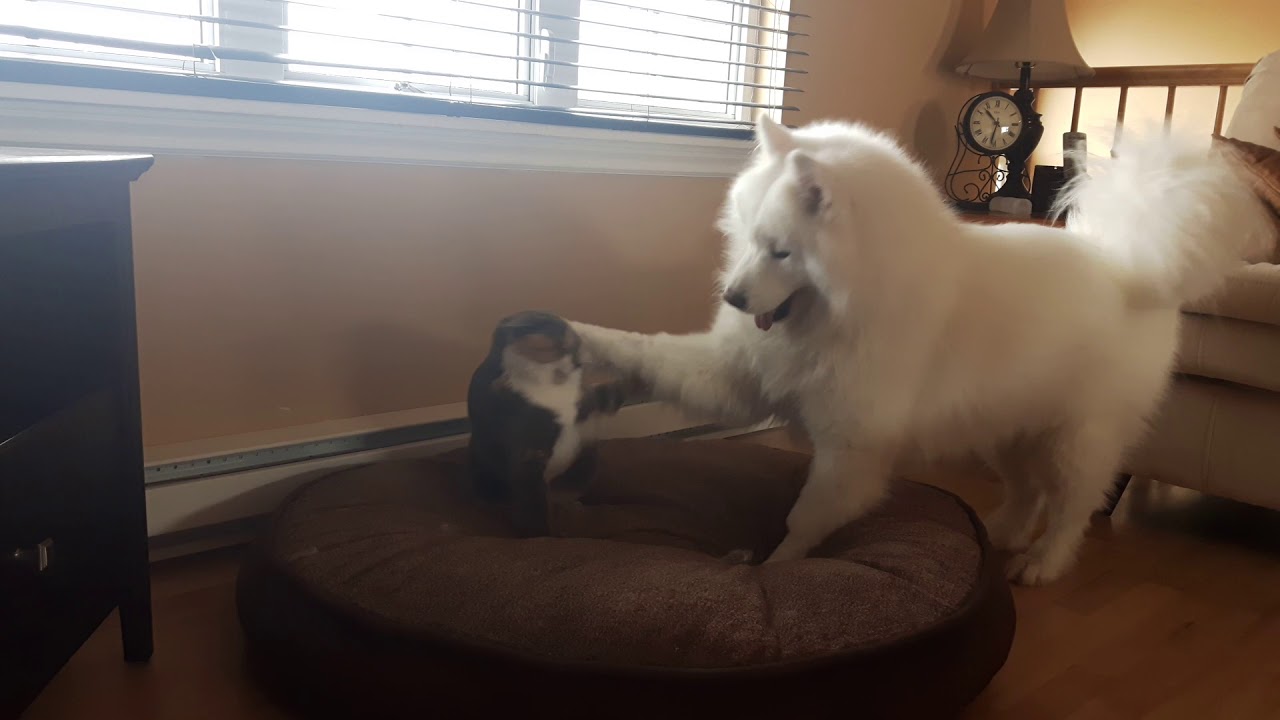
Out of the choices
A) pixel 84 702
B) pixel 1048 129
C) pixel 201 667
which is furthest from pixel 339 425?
pixel 1048 129

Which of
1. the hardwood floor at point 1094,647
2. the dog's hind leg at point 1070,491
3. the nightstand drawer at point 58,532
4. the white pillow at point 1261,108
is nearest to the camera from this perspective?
the nightstand drawer at point 58,532

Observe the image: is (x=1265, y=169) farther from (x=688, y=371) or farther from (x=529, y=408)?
(x=529, y=408)

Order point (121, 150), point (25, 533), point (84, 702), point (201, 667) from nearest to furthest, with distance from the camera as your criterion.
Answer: point (25, 533)
point (84, 702)
point (201, 667)
point (121, 150)

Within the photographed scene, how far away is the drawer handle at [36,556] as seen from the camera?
3.68ft

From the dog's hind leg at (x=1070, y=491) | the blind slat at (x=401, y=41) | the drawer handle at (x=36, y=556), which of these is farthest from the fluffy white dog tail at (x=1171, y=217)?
the drawer handle at (x=36, y=556)

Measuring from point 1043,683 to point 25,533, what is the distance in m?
1.53

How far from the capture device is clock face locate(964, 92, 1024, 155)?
10.5ft

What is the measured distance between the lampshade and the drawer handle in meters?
2.98

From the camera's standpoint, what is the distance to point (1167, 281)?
6.03ft

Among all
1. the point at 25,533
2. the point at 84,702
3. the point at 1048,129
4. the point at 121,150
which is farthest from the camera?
the point at 1048,129

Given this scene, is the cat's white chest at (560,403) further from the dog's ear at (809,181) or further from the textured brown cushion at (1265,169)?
the textured brown cushion at (1265,169)

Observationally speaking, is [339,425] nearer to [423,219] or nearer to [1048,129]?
[423,219]

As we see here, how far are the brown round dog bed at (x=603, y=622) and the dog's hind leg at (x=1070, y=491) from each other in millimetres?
360

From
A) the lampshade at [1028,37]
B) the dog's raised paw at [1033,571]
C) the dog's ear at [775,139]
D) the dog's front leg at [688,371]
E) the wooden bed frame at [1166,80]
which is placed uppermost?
the lampshade at [1028,37]
